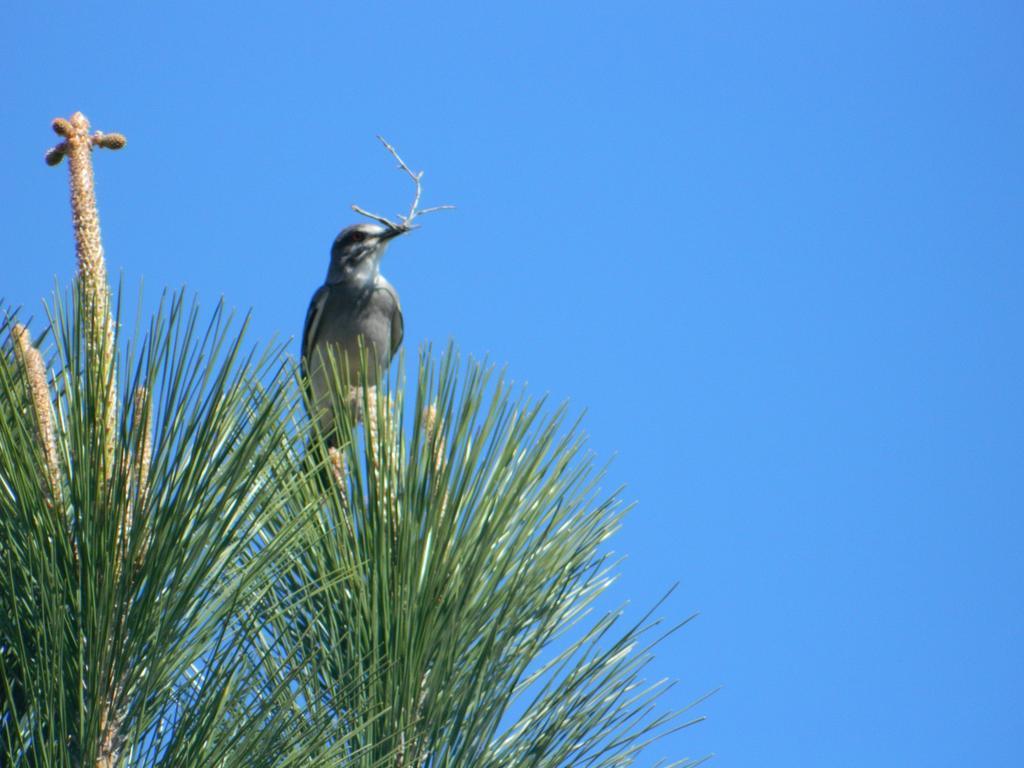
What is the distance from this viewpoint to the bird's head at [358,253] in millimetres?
6527

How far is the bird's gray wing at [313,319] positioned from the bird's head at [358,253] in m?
0.10

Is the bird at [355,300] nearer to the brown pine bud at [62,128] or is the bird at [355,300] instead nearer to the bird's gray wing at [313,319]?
the bird's gray wing at [313,319]

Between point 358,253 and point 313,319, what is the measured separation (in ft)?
1.44

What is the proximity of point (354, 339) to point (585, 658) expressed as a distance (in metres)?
3.94

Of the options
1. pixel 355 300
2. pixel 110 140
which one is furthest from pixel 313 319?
pixel 110 140

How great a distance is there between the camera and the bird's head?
6527 mm

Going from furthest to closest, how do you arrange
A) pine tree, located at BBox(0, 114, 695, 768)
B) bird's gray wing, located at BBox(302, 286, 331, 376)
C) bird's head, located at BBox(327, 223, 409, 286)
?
bird's gray wing, located at BBox(302, 286, 331, 376)
bird's head, located at BBox(327, 223, 409, 286)
pine tree, located at BBox(0, 114, 695, 768)

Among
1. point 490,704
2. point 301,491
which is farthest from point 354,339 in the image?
point 490,704

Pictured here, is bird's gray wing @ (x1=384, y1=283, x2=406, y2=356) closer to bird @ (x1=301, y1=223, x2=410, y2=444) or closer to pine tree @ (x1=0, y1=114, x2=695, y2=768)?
bird @ (x1=301, y1=223, x2=410, y2=444)

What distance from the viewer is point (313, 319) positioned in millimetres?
6805

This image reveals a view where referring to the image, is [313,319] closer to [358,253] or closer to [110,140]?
[358,253]

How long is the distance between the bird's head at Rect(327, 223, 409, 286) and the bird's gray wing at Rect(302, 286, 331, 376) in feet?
0.34

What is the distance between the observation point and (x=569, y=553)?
9.06ft

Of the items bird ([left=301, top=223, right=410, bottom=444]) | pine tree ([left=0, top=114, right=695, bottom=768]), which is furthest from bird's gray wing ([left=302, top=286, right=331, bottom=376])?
pine tree ([left=0, top=114, right=695, bottom=768])
